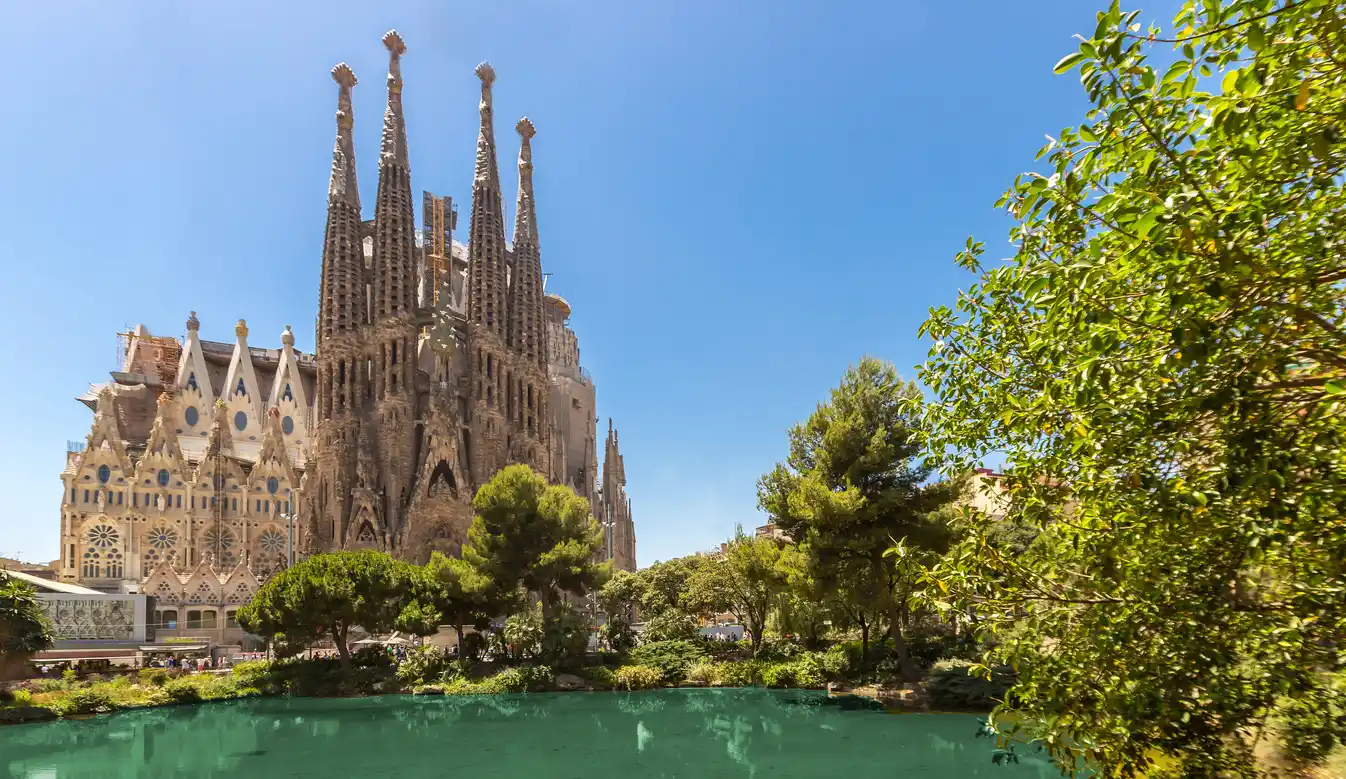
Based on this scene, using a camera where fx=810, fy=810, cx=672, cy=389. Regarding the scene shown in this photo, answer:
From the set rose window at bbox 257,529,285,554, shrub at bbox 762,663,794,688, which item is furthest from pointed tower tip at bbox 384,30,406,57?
shrub at bbox 762,663,794,688

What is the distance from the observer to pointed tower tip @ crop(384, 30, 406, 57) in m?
68.6

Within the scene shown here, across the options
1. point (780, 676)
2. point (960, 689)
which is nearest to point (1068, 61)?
point (960, 689)

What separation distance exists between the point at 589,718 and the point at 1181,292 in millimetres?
27577

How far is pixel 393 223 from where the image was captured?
66.2 m

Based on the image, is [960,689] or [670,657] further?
[670,657]

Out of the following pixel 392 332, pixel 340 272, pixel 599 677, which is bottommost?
pixel 599 677

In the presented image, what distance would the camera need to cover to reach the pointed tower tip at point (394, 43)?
68.6m

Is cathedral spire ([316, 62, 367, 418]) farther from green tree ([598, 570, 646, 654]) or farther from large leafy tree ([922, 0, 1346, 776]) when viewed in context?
large leafy tree ([922, 0, 1346, 776])

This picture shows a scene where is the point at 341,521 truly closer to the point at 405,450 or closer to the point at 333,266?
the point at 405,450

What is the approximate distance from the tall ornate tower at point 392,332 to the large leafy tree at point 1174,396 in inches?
2311

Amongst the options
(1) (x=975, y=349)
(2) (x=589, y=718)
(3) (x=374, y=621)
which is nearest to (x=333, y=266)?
(3) (x=374, y=621)

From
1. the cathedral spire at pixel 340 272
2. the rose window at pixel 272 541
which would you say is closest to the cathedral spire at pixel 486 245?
the cathedral spire at pixel 340 272

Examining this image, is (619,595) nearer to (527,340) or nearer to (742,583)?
(742,583)

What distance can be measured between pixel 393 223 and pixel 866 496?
2029 inches
